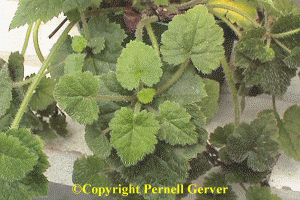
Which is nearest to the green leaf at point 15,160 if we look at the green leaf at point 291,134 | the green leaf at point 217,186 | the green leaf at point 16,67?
the green leaf at point 16,67

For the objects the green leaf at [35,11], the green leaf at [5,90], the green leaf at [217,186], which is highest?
the green leaf at [35,11]

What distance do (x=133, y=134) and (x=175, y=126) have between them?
6 cm

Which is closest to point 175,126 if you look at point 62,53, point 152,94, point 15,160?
point 152,94

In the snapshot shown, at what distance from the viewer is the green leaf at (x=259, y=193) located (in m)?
0.62

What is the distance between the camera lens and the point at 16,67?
0.61m

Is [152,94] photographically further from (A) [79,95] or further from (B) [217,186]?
(B) [217,186]

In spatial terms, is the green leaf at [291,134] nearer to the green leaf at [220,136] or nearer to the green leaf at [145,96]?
the green leaf at [220,136]

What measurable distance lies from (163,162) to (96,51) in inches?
9.8

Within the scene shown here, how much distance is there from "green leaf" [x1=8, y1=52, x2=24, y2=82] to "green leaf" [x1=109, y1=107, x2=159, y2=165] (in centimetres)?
29

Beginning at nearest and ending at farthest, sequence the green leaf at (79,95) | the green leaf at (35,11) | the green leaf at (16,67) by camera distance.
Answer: the green leaf at (79,95) < the green leaf at (35,11) < the green leaf at (16,67)

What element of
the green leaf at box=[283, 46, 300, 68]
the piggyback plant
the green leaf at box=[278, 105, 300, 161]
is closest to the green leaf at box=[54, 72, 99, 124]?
the piggyback plant

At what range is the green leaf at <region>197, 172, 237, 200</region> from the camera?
653 mm

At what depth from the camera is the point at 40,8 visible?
51 centimetres

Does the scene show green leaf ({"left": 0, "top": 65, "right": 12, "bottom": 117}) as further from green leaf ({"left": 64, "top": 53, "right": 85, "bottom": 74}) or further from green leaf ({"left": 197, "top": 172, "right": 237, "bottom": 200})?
green leaf ({"left": 197, "top": 172, "right": 237, "bottom": 200})
